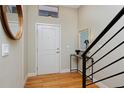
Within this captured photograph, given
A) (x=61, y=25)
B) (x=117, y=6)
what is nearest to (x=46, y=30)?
(x=61, y=25)

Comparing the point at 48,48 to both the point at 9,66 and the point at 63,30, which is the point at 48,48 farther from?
the point at 9,66

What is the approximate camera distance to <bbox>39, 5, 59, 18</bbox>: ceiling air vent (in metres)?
4.20

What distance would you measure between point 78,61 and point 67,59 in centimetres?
48

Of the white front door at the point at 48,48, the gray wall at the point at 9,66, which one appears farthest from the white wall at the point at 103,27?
the gray wall at the point at 9,66

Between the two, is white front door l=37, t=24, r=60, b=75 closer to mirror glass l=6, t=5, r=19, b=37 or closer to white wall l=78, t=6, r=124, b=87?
white wall l=78, t=6, r=124, b=87

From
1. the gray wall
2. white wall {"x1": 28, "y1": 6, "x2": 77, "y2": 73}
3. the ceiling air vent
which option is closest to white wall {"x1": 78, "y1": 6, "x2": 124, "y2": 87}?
white wall {"x1": 28, "y1": 6, "x2": 77, "y2": 73}

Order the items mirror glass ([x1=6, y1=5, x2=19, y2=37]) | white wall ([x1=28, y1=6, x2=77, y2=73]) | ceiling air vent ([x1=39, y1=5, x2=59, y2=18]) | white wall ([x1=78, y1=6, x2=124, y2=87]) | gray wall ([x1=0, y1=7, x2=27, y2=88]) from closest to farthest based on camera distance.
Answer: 1. gray wall ([x1=0, y1=7, x2=27, y2=88])
2. mirror glass ([x1=6, y1=5, x2=19, y2=37])
3. white wall ([x1=78, y1=6, x2=124, y2=87])
4. white wall ([x1=28, y1=6, x2=77, y2=73])
5. ceiling air vent ([x1=39, y1=5, x2=59, y2=18])

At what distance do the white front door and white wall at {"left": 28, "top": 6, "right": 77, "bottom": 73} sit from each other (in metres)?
0.19

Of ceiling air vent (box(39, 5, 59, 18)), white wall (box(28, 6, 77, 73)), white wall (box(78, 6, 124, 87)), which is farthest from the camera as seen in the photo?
ceiling air vent (box(39, 5, 59, 18))

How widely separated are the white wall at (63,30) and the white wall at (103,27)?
1.79 feet

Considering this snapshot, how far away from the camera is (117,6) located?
252 centimetres

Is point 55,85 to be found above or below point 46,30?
below
